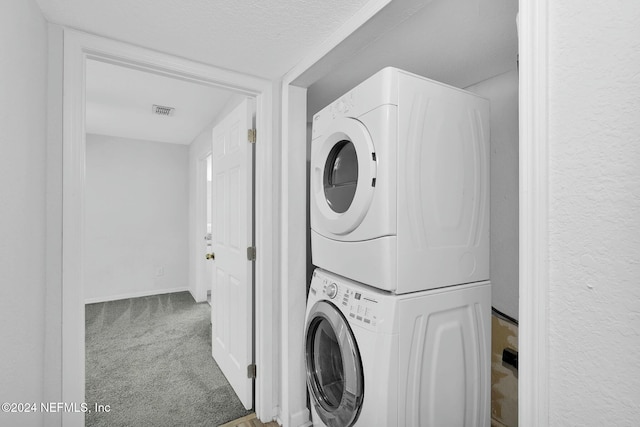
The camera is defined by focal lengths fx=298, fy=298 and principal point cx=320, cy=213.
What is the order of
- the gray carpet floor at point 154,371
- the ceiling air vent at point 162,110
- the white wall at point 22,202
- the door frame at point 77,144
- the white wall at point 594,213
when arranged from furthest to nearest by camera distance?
the ceiling air vent at point 162,110, the gray carpet floor at point 154,371, the door frame at point 77,144, the white wall at point 22,202, the white wall at point 594,213

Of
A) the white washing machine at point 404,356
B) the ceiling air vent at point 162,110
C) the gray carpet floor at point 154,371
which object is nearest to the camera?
the white washing machine at point 404,356

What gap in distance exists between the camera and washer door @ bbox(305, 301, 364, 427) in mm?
1223

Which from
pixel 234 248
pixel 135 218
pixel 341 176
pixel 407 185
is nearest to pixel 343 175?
pixel 341 176

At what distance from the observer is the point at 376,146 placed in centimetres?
117

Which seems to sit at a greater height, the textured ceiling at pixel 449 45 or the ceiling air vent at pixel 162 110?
the ceiling air vent at pixel 162 110

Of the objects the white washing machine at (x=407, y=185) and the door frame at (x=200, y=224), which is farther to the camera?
the door frame at (x=200, y=224)

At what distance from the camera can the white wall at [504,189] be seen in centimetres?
174

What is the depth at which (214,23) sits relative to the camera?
51.7 inches

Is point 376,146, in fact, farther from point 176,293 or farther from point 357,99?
point 176,293

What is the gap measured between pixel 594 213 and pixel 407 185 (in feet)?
2.02

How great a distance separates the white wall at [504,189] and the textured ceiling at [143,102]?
1996 millimetres

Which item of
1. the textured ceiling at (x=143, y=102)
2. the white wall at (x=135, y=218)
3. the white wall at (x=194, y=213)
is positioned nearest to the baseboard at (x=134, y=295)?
the white wall at (x=135, y=218)

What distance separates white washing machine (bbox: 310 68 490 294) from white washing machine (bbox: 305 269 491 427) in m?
0.08

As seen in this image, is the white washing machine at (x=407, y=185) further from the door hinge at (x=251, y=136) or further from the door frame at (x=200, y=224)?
the door frame at (x=200, y=224)
